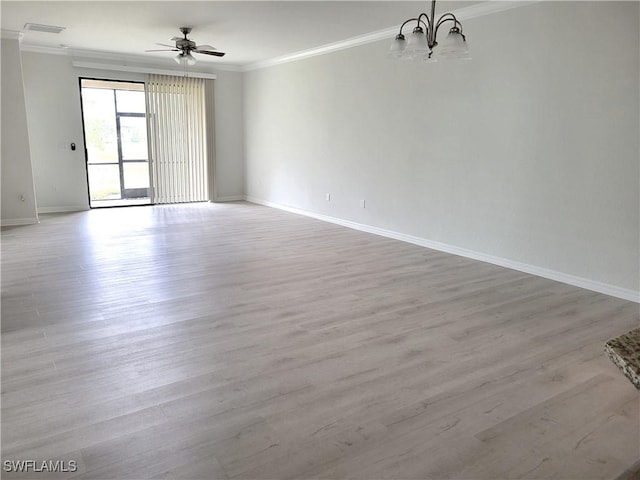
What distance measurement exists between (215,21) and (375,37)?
2.07 meters

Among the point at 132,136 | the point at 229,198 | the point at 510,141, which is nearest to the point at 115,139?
the point at 132,136

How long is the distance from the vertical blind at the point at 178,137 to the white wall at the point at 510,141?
2.81 meters

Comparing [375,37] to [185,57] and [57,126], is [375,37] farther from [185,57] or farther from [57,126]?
[57,126]

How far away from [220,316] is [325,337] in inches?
34.0

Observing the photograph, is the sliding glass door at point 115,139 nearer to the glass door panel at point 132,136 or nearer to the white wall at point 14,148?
the glass door panel at point 132,136

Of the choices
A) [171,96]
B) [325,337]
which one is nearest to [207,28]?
[171,96]

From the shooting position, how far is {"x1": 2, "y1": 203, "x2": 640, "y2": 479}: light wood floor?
194 cm

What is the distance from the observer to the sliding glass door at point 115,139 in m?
8.81

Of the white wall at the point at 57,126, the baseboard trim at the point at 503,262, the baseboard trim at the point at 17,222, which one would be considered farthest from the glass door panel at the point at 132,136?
the baseboard trim at the point at 503,262

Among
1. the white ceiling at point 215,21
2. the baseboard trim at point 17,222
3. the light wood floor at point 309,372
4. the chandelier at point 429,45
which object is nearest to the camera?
the light wood floor at point 309,372

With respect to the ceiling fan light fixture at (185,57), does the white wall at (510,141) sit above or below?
below

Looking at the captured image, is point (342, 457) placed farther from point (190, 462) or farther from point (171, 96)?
point (171, 96)

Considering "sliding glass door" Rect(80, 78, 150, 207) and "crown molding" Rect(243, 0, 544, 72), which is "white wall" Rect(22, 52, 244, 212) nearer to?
"sliding glass door" Rect(80, 78, 150, 207)

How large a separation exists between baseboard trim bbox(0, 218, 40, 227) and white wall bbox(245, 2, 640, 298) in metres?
4.64
